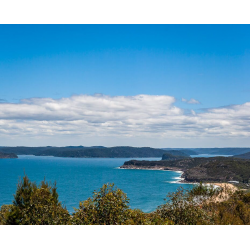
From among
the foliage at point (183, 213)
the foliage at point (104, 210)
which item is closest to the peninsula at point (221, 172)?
the foliage at point (183, 213)

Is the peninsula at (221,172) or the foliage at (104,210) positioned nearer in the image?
the foliage at (104,210)

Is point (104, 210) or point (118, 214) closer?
point (118, 214)

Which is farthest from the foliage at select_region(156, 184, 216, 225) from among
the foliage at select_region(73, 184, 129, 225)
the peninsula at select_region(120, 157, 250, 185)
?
the peninsula at select_region(120, 157, 250, 185)

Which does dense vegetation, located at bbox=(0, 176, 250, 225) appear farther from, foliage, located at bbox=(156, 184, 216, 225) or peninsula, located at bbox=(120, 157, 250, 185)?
peninsula, located at bbox=(120, 157, 250, 185)

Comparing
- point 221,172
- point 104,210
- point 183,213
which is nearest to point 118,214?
point 104,210

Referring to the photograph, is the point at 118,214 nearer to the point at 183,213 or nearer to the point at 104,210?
the point at 104,210

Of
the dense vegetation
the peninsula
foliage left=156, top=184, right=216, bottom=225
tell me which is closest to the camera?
the dense vegetation

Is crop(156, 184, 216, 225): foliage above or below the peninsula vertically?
above

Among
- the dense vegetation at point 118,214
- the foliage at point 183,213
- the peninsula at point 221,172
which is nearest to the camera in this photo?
the dense vegetation at point 118,214

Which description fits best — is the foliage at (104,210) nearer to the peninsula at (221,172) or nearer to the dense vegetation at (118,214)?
the dense vegetation at (118,214)
